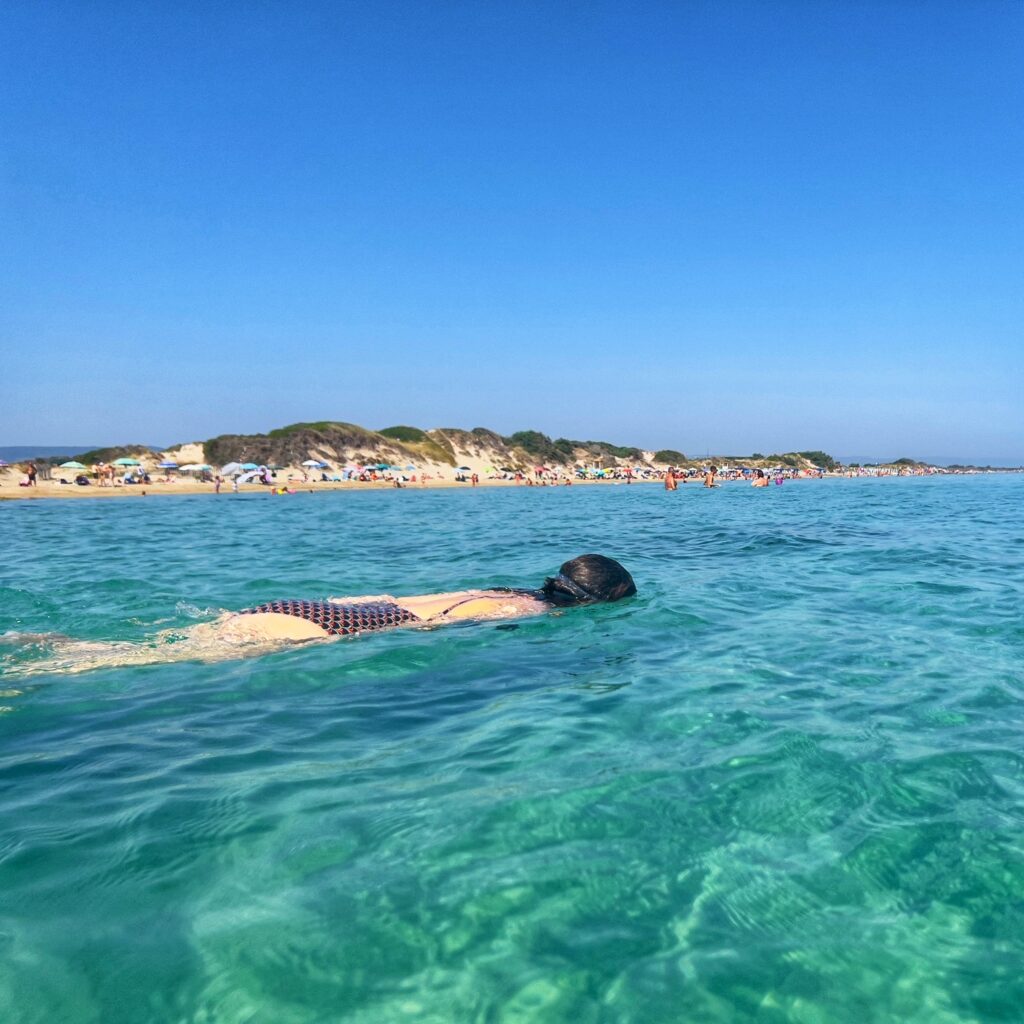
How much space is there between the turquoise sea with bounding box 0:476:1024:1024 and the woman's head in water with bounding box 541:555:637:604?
902 mm

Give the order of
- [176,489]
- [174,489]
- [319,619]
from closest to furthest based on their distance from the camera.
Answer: [319,619]
[174,489]
[176,489]

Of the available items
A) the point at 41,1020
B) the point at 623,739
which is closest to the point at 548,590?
the point at 623,739

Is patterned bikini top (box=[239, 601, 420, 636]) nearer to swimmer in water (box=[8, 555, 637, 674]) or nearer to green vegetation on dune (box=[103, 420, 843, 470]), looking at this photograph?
swimmer in water (box=[8, 555, 637, 674])

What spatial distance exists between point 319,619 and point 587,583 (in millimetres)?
3174

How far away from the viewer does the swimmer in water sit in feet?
21.1

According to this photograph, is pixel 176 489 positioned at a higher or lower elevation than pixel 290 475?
lower

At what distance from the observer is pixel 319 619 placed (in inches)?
278

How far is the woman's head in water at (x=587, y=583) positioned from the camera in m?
8.40

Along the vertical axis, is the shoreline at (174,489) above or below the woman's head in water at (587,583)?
below

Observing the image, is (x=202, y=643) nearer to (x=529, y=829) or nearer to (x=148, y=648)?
(x=148, y=648)

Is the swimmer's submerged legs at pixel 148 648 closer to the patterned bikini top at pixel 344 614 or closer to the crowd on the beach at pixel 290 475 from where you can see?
the patterned bikini top at pixel 344 614

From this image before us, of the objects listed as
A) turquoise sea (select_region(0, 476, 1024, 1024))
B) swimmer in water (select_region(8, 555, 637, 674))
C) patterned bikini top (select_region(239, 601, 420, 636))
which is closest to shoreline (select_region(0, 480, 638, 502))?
swimmer in water (select_region(8, 555, 637, 674))

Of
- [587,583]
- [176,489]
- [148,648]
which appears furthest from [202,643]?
[176,489]

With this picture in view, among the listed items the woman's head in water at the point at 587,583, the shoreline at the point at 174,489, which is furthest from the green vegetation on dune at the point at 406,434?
the woman's head in water at the point at 587,583
